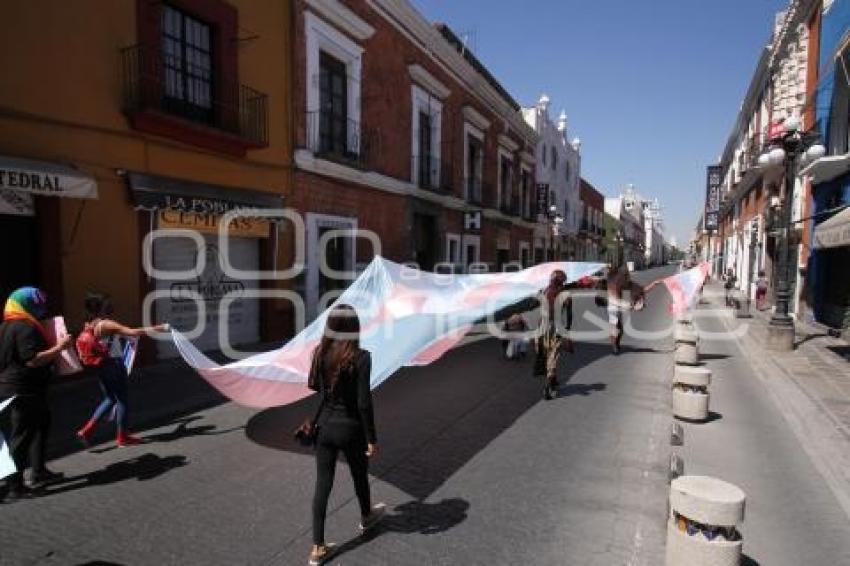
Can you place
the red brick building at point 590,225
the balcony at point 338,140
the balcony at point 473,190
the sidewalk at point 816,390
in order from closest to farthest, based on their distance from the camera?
the sidewalk at point 816,390 < the balcony at point 338,140 < the balcony at point 473,190 < the red brick building at point 590,225

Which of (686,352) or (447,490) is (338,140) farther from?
(447,490)

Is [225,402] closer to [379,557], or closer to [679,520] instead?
[379,557]

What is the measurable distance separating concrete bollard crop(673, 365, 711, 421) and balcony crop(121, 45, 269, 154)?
8357mm

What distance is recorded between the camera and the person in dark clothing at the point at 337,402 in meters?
3.61

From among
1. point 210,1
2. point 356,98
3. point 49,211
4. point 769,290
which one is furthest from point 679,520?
point 769,290

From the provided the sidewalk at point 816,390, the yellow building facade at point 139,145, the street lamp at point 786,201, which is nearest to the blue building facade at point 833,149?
the sidewalk at point 816,390

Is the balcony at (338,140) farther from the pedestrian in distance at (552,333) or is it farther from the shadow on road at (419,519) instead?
the shadow on road at (419,519)

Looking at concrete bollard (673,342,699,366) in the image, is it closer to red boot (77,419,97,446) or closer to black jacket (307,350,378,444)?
black jacket (307,350,378,444)

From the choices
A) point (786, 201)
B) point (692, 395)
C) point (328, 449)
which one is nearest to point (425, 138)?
point (786, 201)

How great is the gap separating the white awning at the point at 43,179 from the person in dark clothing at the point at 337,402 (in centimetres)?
519

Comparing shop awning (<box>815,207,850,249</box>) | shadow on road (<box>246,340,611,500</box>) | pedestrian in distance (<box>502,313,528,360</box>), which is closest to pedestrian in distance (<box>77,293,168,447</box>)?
shadow on road (<box>246,340,611,500</box>)

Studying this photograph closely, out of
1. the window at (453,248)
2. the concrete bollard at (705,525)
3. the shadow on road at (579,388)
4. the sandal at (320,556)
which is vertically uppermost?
the window at (453,248)

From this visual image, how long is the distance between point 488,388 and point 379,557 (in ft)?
16.5

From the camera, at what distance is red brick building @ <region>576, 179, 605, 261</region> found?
49.3m
